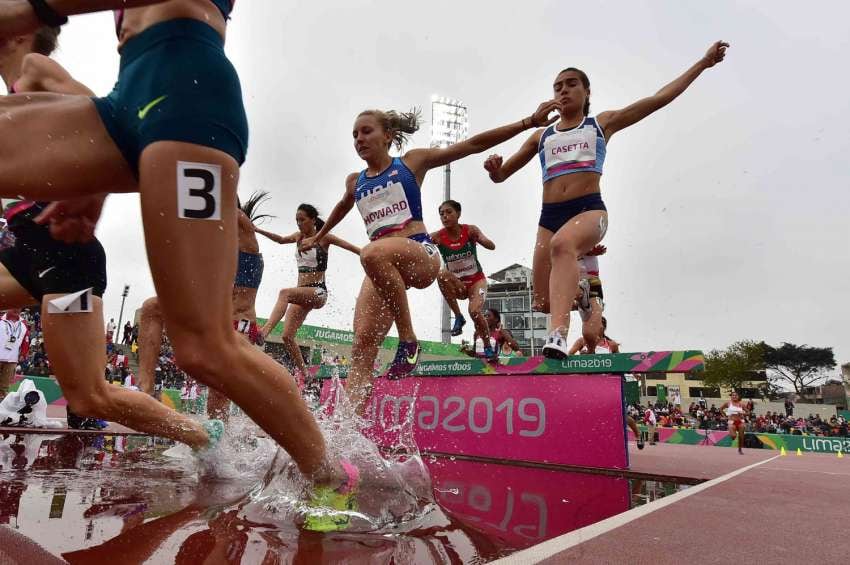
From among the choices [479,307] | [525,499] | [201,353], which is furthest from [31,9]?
[479,307]

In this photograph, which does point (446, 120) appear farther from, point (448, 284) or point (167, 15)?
point (167, 15)

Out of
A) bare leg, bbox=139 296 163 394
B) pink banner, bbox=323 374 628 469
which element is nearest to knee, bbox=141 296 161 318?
bare leg, bbox=139 296 163 394

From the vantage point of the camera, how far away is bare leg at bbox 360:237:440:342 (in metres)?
3.31

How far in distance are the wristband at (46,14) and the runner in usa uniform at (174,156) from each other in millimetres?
73

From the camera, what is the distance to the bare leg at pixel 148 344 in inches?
173

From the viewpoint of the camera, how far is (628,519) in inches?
77.8

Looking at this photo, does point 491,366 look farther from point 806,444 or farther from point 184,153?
point 806,444

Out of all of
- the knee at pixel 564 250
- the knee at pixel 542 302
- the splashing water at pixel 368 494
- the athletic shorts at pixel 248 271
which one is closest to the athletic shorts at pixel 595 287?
the knee at pixel 542 302

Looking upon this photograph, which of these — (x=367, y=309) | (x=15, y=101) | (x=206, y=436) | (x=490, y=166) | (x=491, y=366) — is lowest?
(x=206, y=436)

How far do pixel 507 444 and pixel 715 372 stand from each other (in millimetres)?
58155

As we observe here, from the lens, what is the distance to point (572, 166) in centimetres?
425

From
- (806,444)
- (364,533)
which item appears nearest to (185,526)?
(364,533)

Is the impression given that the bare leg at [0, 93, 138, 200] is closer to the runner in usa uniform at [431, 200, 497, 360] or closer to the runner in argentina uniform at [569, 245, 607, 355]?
the runner in argentina uniform at [569, 245, 607, 355]

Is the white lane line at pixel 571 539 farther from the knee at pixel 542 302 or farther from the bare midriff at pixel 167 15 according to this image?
the knee at pixel 542 302
